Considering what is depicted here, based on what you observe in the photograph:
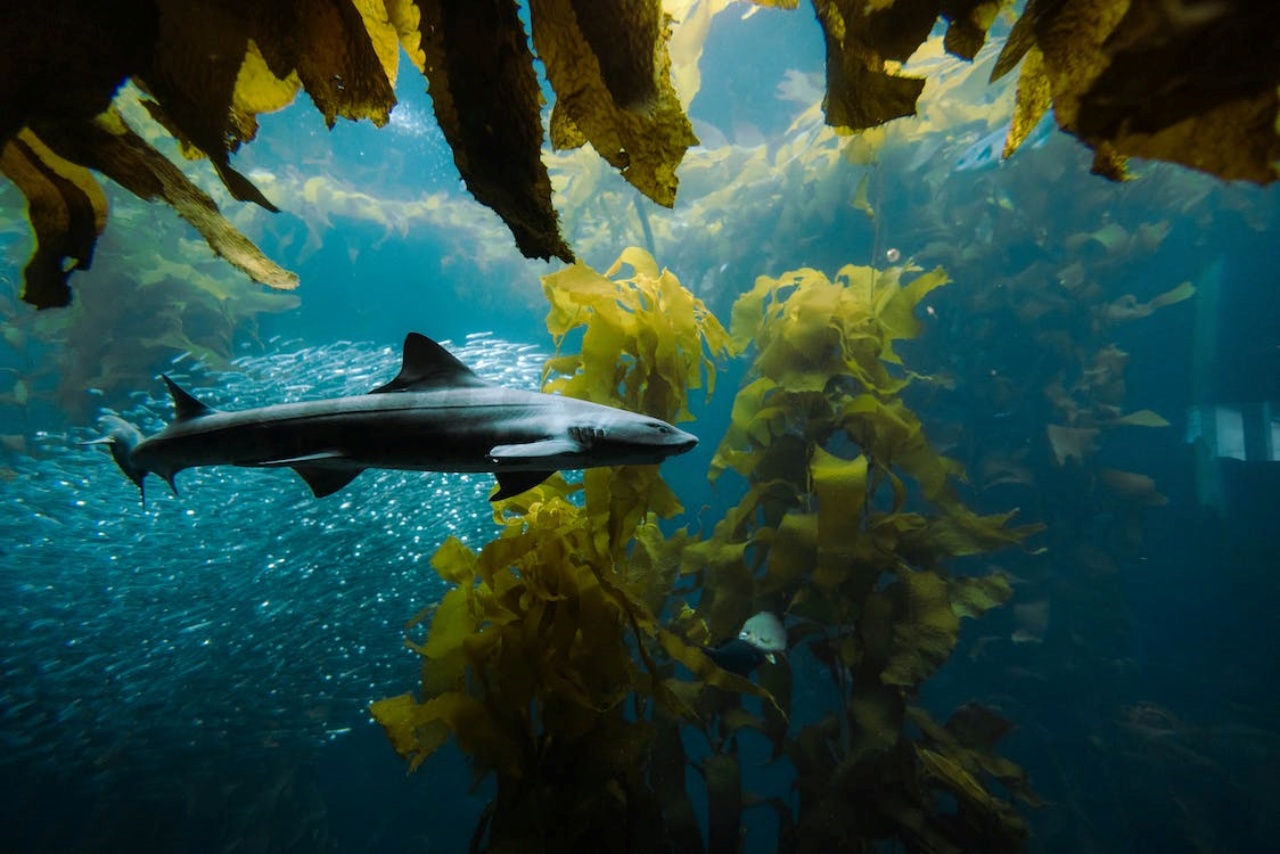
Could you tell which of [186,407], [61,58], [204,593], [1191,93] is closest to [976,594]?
[1191,93]

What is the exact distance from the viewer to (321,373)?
9.73m

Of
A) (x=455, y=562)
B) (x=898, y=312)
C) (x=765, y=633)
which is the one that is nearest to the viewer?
(x=455, y=562)

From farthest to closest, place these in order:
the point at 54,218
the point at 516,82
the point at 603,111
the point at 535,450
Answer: the point at 535,450 < the point at 54,218 < the point at 603,111 < the point at 516,82

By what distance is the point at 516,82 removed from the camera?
84 cm

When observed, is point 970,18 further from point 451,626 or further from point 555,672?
point 451,626

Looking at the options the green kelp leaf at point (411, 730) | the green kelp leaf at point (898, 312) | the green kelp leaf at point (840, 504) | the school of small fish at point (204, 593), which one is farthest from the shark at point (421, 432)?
the school of small fish at point (204, 593)

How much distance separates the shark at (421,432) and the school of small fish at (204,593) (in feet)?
19.6

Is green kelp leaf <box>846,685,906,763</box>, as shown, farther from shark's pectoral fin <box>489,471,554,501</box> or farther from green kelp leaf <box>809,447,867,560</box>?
shark's pectoral fin <box>489,471,554,501</box>

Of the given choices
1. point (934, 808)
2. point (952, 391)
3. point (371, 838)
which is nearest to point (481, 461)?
point (934, 808)

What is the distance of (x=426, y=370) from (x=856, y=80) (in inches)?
52.9

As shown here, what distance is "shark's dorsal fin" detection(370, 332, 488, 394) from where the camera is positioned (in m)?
1.54

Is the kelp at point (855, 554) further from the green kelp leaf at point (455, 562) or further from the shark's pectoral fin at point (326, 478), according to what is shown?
the shark's pectoral fin at point (326, 478)

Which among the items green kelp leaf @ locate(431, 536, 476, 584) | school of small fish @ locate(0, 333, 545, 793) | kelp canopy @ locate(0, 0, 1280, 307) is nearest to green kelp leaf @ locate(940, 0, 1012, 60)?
kelp canopy @ locate(0, 0, 1280, 307)

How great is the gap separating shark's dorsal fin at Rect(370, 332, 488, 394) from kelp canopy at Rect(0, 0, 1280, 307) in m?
0.46
